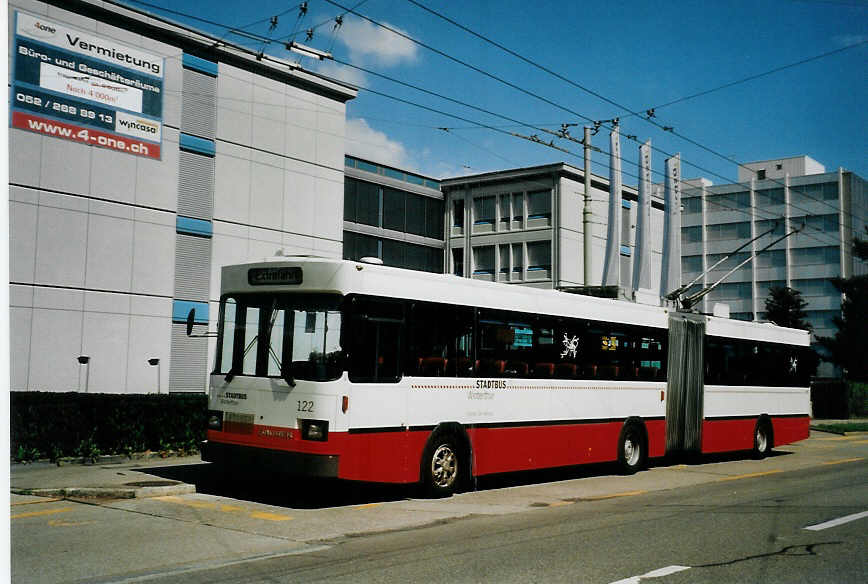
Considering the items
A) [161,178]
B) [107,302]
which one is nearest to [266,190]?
[161,178]

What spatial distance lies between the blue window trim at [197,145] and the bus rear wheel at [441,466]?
2253cm

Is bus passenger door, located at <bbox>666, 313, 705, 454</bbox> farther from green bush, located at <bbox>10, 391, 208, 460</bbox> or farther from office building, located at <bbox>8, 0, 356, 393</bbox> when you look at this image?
office building, located at <bbox>8, 0, 356, 393</bbox>

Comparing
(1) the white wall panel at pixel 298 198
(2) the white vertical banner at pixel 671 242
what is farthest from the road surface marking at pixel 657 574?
(1) the white wall panel at pixel 298 198

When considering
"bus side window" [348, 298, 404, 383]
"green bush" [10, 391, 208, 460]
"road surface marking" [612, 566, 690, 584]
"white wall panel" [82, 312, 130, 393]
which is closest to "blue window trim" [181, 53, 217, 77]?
"white wall panel" [82, 312, 130, 393]

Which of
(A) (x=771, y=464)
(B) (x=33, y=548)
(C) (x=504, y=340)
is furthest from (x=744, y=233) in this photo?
(B) (x=33, y=548)

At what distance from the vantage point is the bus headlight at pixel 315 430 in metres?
10.7

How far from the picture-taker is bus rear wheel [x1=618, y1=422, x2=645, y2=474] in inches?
641

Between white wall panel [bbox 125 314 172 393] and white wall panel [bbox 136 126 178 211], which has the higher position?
white wall panel [bbox 136 126 178 211]

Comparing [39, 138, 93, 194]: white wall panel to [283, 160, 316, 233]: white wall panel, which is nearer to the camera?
[39, 138, 93, 194]: white wall panel

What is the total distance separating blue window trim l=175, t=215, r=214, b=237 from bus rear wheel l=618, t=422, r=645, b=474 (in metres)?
20.3

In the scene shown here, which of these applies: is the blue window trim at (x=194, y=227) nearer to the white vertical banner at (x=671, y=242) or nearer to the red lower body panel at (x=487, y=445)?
the white vertical banner at (x=671, y=242)

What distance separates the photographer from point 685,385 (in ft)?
59.2

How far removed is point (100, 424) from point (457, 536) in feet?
27.9

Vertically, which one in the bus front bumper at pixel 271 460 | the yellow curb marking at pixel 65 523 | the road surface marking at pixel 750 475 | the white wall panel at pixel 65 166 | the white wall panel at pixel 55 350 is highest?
the white wall panel at pixel 65 166
